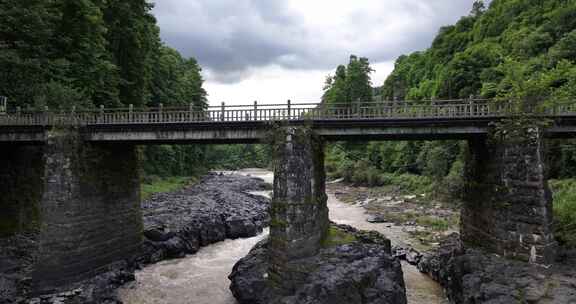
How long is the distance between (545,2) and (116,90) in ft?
215

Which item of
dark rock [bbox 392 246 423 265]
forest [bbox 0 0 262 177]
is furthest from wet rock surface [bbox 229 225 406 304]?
forest [bbox 0 0 262 177]

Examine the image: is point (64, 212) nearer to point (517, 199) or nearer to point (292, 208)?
point (292, 208)

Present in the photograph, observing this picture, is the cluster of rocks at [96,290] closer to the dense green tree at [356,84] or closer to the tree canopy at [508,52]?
the tree canopy at [508,52]

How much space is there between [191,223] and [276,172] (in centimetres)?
1505

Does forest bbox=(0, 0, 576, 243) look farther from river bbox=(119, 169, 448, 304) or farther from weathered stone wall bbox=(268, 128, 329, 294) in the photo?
weathered stone wall bbox=(268, 128, 329, 294)

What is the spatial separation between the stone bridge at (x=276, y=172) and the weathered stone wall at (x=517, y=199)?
5 centimetres

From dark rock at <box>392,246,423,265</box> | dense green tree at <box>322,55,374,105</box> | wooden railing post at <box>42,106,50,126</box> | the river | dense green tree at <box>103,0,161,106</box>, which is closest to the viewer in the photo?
the river

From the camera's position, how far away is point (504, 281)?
14758 millimetres

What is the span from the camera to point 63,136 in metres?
19.2

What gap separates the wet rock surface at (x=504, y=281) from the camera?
13.6m

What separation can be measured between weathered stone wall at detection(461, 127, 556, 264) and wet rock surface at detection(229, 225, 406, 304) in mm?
5262

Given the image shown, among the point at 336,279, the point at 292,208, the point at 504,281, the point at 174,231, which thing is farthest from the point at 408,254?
the point at 174,231

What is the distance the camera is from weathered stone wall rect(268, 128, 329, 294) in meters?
16.2

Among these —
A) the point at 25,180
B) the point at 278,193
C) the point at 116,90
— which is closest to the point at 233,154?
the point at 116,90
